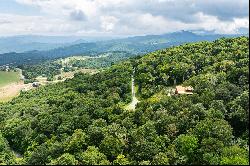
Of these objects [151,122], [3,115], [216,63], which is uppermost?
[216,63]

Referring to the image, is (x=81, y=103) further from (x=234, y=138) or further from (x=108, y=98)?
(x=234, y=138)

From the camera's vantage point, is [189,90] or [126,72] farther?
[126,72]

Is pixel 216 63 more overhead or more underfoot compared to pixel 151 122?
more overhead

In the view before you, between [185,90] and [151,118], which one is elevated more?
[185,90]

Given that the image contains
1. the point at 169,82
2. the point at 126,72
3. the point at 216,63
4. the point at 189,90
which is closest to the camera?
the point at 189,90

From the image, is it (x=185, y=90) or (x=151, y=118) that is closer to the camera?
(x=151, y=118)

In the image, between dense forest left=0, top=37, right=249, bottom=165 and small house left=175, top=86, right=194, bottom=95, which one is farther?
small house left=175, top=86, right=194, bottom=95

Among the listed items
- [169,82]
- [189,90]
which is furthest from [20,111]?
[189,90]

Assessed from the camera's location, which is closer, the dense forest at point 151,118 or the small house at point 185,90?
the dense forest at point 151,118
